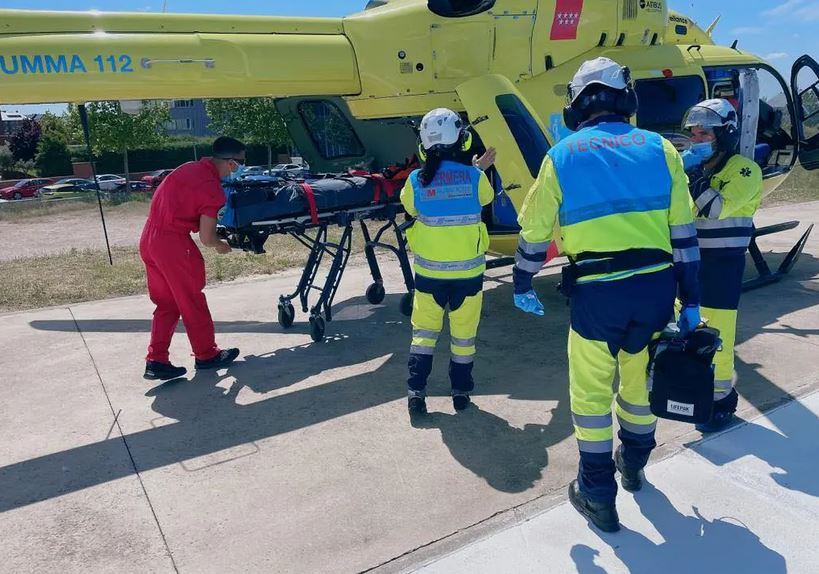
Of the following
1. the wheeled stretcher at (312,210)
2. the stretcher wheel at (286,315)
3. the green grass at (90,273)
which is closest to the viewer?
the wheeled stretcher at (312,210)

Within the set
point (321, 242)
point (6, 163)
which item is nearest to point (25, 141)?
point (6, 163)

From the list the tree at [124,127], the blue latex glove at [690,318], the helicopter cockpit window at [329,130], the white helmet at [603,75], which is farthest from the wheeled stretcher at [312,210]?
the tree at [124,127]

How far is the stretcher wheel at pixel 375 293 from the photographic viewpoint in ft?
22.8

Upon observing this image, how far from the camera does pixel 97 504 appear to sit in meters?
3.38

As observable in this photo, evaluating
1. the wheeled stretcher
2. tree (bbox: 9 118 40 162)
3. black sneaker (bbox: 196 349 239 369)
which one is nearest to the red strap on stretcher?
the wheeled stretcher

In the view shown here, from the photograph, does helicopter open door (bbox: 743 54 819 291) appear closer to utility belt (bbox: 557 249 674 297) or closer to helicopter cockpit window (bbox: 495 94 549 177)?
helicopter cockpit window (bbox: 495 94 549 177)

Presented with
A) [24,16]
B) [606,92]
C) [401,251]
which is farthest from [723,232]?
[24,16]

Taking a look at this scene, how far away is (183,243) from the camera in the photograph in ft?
16.1

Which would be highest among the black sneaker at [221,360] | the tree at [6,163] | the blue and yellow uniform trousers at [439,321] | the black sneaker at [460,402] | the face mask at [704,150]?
the face mask at [704,150]

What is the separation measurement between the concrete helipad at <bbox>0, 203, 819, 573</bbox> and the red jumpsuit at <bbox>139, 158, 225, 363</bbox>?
0.45 m

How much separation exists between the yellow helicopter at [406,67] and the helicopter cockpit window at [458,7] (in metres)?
0.01

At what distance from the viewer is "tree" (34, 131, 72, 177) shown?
3897 centimetres

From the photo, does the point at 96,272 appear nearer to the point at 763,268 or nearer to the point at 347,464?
the point at 347,464

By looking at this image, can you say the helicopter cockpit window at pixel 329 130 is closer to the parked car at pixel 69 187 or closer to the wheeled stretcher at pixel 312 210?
the wheeled stretcher at pixel 312 210
